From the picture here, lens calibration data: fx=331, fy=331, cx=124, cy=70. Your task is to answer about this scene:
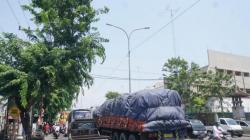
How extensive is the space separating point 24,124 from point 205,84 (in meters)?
28.4

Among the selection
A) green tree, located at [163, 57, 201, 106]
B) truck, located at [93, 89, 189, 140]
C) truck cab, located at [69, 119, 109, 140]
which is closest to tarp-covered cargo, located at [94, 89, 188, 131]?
truck, located at [93, 89, 189, 140]

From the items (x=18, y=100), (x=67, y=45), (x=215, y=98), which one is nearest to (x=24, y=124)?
(x=18, y=100)

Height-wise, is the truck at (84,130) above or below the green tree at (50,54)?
below

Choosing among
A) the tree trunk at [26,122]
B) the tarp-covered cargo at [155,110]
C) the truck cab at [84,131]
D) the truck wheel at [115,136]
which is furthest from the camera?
the tree trunk at [26,122]

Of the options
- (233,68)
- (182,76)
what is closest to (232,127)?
(182,76)

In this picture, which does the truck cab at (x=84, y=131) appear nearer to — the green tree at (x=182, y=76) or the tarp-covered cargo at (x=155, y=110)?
the tarp-covered cargo at (x=155, y=110)

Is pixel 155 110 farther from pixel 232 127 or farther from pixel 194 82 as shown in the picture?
pixel 194 82

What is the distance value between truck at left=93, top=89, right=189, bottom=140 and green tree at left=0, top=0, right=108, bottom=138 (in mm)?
5618

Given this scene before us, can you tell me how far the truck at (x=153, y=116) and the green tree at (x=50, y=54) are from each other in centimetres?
Answer: 562

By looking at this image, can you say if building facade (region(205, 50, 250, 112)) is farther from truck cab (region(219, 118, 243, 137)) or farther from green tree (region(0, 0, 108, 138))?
green tree (region(0, 0, 108, 138))

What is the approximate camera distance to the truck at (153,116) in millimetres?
15695

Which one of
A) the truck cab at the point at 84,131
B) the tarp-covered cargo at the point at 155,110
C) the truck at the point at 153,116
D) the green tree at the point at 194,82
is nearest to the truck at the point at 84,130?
the truck cab at the point at 84,131

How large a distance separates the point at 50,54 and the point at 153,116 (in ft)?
28.3

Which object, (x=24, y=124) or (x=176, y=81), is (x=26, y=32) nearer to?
(x=24, y=124)
